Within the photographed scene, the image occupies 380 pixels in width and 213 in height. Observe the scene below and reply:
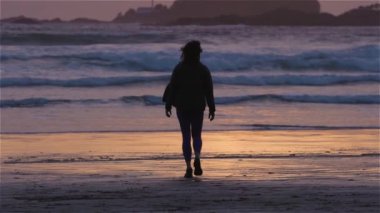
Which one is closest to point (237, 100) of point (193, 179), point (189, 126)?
point (189, 126)

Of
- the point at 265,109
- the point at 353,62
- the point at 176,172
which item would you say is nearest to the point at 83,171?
the point at 176,172

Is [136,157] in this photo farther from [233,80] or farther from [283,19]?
[283,19]

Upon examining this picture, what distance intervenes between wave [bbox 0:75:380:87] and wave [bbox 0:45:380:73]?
4221 millimetres

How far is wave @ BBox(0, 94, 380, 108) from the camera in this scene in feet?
78.5

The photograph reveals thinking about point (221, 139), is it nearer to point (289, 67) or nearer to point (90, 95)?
point (90, 95)

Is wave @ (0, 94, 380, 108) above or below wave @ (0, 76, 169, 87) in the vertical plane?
above

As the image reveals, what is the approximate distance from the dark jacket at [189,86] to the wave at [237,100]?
12729 millimetres

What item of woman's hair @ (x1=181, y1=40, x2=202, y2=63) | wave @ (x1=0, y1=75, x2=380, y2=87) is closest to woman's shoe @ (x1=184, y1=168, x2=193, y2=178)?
woman's hair @ (x1=181, y1=40, x2=202, y2=63)

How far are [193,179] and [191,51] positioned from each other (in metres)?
1.32

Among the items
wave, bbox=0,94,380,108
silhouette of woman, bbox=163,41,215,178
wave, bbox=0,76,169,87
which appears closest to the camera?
silhouette of woman, bbox=163,41,215,178

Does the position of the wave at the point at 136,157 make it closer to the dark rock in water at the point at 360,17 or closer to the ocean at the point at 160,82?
the ocean at the point at 160,82

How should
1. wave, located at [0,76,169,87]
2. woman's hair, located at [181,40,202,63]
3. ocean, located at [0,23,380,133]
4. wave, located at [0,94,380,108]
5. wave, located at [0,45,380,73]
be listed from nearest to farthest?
woman's hair, located at [181,40,202,63] < ocean, located at [0,23,380,133] < wave, located at [0,94,380,108] < wave, located at [0,76,169,87] < wave, located at [0,45,380,73]

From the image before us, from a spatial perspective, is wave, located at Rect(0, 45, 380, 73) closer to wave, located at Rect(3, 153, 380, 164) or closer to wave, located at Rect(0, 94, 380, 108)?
wave, located at Rect(0, 94, 380, 108)

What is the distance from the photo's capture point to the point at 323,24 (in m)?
83.0
